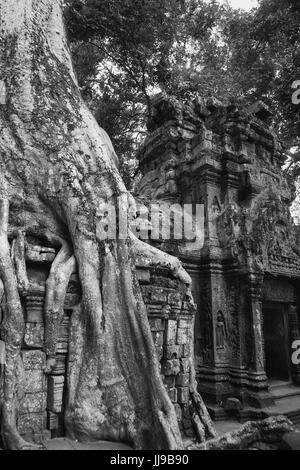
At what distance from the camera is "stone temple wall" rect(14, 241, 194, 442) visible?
2.71 metres

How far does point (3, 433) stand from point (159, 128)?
549 centimetres

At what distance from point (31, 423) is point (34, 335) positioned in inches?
23.5

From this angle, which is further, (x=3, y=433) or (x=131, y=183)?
(x=131, y=183)

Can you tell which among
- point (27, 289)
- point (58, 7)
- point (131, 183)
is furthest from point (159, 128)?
point (27, 289)

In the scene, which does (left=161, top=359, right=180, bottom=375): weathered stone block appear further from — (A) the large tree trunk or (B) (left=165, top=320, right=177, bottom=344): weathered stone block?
(A) the large tree trunk

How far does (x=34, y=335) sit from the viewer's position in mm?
2809

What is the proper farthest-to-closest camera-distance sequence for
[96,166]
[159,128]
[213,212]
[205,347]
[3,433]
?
1. [159,128]
2. [213,212]
3. [205,347]
4. [96,166]
5. [3,433]

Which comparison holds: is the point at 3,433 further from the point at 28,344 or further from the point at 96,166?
the point at 96,166

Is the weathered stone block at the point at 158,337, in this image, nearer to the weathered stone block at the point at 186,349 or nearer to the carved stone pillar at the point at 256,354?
the weathered stone block at the point at 186,349

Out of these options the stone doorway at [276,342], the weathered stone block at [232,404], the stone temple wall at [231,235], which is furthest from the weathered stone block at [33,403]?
the stone doorway at [276,342]

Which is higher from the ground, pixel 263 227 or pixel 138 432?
pixel 263 227

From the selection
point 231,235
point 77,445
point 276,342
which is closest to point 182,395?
point 77,445

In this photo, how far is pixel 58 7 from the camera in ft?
15.8
